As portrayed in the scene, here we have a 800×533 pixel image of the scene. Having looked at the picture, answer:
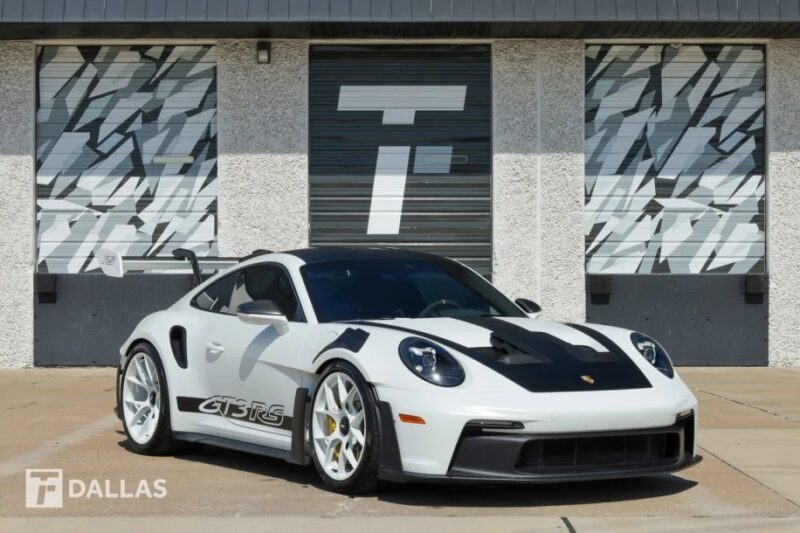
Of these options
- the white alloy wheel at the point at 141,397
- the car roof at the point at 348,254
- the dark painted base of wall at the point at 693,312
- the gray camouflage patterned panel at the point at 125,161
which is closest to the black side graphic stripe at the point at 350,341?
the car roof at the point at 348,254

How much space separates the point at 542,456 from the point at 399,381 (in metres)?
0.75

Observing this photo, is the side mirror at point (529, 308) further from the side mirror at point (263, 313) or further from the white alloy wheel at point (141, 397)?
the white alloy wheel at point (141, 397)

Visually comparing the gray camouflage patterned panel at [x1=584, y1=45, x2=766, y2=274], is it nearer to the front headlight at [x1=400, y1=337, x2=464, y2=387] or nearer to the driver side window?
the driver side window

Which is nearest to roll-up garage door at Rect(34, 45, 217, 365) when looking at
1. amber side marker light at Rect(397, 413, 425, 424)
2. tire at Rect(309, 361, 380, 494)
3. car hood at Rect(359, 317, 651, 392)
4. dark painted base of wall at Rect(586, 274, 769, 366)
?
dark painted base of wall at Rect(586, 274, 769, 366)

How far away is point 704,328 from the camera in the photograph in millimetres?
14789

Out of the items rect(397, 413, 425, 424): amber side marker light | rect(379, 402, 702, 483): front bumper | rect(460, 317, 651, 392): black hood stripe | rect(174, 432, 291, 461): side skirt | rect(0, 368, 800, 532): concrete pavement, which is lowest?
rect(0, 368, 800, 532): concrete pavement

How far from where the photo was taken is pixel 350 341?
6785 millimetres

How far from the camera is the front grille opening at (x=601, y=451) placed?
6285 mm

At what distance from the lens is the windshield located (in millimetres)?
7430

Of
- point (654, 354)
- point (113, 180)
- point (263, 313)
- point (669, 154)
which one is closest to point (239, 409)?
point (263, 313)

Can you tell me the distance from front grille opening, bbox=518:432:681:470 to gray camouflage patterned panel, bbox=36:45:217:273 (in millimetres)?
8856

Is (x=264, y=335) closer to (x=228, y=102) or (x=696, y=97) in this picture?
(x=228, y=102)

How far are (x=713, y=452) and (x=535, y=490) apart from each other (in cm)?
189

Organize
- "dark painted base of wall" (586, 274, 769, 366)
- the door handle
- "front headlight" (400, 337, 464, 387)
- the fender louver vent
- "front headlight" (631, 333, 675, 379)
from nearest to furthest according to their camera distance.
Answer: "front headlight" (400, 337, 464, 387)
"front headlight" (631, 333, 675, 379)
the door handle
the fender louver vent
"dark painted base of wall" (586, 274, 769, 366)
